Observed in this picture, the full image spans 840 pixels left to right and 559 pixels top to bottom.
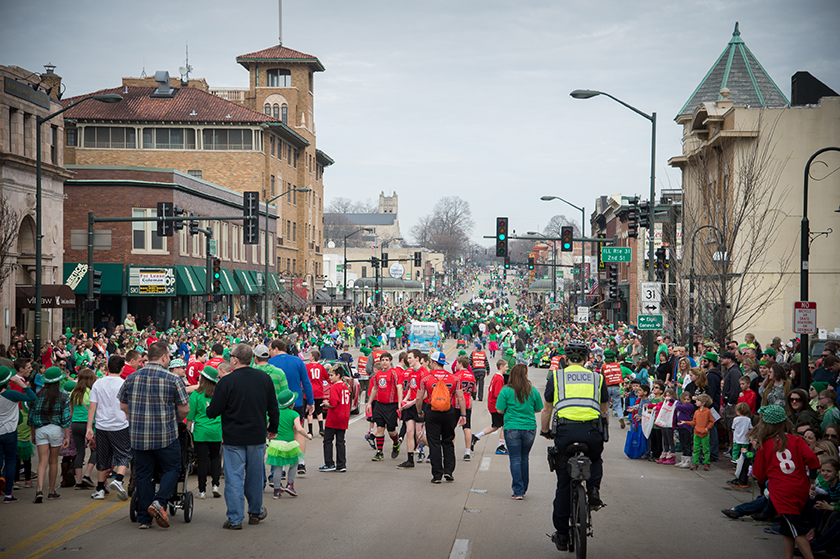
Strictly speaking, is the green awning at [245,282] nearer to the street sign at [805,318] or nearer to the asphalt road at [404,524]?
the asphalt road at [404,524]

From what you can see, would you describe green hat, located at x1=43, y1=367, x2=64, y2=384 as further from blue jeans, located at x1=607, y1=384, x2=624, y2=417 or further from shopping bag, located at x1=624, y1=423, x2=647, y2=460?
blue jeans, located at x1=607, y1=384, x2=624, y2=417

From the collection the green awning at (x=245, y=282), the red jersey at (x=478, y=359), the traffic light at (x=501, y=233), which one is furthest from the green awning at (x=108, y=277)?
the red jersey at (x=478, y=359)

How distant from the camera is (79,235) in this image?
4253cm

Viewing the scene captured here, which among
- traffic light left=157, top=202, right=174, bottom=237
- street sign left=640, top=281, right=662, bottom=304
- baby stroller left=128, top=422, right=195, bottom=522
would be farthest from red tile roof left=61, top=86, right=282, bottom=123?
baby stroller left=128, top=422, right=195, bottom=522

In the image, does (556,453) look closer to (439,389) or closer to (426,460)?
(439,389)

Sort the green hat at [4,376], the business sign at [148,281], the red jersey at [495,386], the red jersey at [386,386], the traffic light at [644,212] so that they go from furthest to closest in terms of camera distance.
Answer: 1. the business sign at [148,281]
2. the traffic light at [644,212]
3. the red jersey at [386,386]
4. the red jersey at [495,386]
5. the green hat at [4,376]

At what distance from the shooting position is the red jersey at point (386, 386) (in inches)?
559

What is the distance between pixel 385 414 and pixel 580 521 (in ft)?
23.6

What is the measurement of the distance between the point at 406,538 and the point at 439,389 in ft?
12.4

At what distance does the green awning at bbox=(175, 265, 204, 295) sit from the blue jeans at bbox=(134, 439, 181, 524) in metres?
35.9

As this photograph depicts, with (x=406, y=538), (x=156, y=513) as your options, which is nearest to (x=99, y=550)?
(x=156, y=513)

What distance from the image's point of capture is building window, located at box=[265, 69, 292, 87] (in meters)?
73.8

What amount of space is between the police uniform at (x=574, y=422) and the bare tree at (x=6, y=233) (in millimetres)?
22953

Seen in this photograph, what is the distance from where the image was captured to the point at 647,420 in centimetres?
1544
